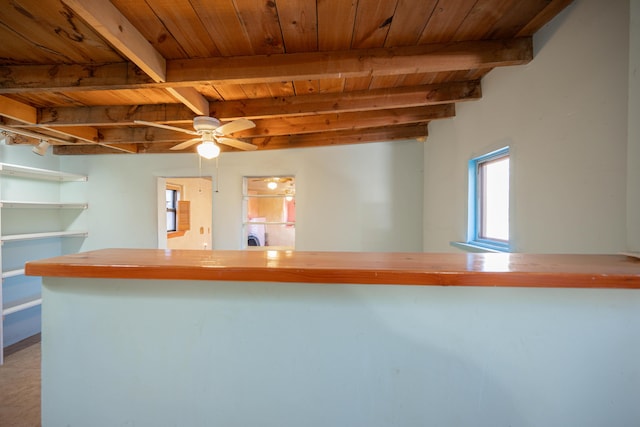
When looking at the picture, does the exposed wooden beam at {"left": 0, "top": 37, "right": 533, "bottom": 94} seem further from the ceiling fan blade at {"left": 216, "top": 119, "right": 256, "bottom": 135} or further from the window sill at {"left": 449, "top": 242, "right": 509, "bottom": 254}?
the window sill at {"left": 449, "top": 242, "right": 509, "bottom": 254}

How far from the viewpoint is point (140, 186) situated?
3553mm

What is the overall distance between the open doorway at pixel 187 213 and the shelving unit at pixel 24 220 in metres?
1.33

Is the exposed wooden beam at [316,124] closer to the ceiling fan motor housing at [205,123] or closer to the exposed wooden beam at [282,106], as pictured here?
the exposed wooden beam at [282,106]

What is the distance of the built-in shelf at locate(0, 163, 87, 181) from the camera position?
2.46 meters

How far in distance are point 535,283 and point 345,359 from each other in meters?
0.55

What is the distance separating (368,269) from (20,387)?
11.2 ft

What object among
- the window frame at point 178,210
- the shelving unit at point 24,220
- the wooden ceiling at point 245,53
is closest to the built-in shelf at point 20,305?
the shelving unit at point 24,220

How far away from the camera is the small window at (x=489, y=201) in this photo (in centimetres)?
193

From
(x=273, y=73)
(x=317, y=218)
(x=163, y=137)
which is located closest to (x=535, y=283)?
(x=273, y=73)

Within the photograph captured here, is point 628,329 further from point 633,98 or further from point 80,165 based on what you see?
point 80,165

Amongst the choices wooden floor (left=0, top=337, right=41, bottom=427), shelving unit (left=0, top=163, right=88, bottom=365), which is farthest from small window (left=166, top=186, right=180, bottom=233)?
wooden floor (left=0, top=337, right=41, bottom=427)

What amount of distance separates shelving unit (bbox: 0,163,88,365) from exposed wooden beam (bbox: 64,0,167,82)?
7.56ft

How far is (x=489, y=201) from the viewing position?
2.13 m

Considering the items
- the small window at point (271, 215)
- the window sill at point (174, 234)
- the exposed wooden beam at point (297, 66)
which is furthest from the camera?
the window sill at point (174, 234)
